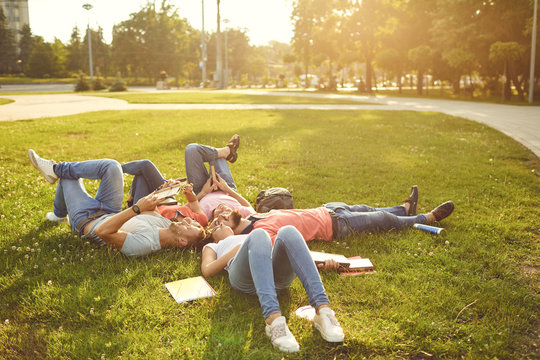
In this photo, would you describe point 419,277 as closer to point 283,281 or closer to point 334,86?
point 283,281

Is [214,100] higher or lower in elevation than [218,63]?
lower

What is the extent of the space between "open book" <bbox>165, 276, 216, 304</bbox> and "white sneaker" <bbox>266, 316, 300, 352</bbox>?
0.90 meters

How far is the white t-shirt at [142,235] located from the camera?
→ 4457mm

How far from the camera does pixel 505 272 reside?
171 inches

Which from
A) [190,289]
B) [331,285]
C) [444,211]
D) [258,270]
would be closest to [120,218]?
[190,289]

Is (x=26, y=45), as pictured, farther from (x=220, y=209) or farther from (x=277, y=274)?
(x=277, y=274)

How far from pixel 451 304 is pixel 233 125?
12.2 meters

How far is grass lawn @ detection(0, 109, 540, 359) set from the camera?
3174mm

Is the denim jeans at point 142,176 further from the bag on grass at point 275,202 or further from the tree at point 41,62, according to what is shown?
the tree at point 41,62

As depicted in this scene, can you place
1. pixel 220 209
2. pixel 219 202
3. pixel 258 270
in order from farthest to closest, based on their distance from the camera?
pixel 219 202 → pixel 220 209 → pixel 258 270

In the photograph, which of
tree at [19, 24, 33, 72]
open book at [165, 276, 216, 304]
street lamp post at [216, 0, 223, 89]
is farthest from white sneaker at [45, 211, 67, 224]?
tree at [19, 24, 33, 72]

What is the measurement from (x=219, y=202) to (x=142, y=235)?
1238mm

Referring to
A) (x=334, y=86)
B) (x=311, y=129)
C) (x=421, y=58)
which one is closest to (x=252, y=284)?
(x=311, y=129)

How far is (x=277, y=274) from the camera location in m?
3.71
